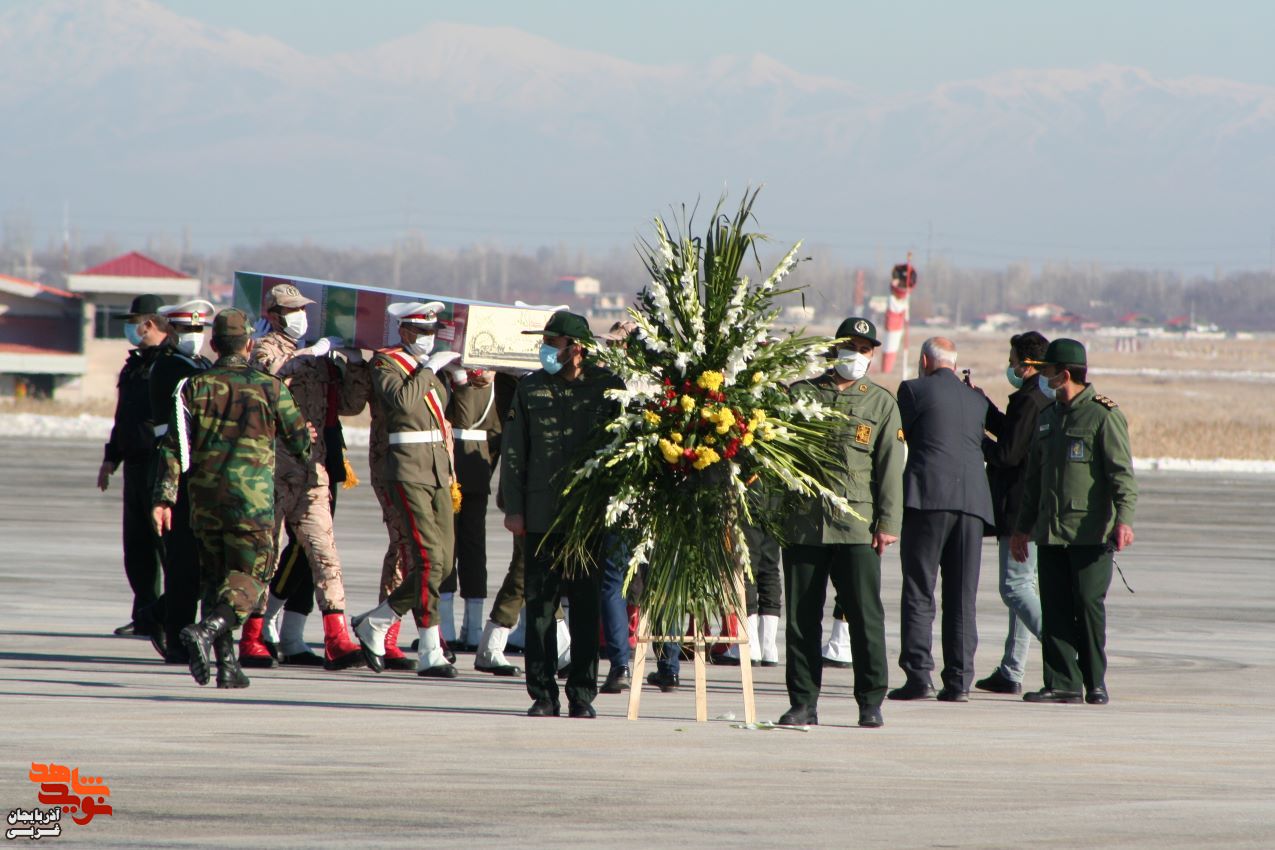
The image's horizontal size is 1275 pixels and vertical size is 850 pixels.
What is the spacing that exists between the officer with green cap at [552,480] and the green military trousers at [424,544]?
138 cm

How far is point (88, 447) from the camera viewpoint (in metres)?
35.2

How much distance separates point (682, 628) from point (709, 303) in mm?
1634

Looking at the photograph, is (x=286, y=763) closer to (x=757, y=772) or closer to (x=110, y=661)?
(x=757, y=772)

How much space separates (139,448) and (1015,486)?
18.7 feet

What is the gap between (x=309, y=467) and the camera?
9711mm

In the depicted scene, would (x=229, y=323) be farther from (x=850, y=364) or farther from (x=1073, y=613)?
(x=1073, y=613)

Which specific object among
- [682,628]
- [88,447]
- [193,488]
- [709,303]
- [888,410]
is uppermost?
[709,303]

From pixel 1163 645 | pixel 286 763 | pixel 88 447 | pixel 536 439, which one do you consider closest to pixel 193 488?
pixel 536 439

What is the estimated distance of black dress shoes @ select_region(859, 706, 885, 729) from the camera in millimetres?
8273

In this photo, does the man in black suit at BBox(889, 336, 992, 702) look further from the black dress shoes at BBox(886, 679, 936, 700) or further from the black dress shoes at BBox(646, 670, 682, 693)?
the black dress shoes at BBox(646, 670, 682, 693)

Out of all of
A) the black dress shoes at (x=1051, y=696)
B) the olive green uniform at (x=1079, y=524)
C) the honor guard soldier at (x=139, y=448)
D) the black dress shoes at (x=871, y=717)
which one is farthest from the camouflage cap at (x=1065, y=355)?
the honor guard soldier at (x=139, y=448)

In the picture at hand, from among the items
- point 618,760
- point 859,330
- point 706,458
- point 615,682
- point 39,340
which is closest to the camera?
point 618,760

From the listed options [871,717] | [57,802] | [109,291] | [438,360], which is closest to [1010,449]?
[871,717]

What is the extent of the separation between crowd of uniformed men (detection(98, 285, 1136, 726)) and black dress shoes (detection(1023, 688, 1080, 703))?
0.02 m
